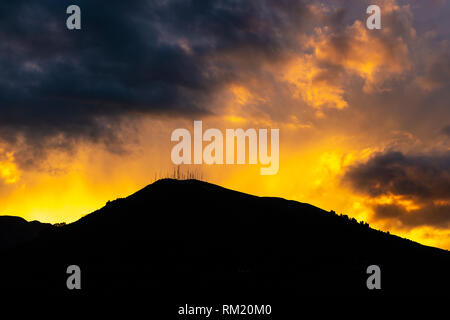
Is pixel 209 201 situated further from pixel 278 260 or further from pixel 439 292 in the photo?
pixel 439 292

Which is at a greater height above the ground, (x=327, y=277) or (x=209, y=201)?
(x=209, y=201)

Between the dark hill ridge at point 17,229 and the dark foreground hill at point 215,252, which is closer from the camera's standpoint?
the dark foreground hill at point 215,252

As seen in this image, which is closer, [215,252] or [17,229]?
[215,252]

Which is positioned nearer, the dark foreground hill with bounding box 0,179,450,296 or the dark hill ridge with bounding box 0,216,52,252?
the dark foreground hill with bounding box 0,179,450,296

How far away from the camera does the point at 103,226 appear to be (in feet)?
222

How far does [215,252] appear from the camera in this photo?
2206 inches

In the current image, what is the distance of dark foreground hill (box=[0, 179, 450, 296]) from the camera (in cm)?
4934

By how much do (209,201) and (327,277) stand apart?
80.1ft

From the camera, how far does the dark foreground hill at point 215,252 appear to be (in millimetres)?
49344
